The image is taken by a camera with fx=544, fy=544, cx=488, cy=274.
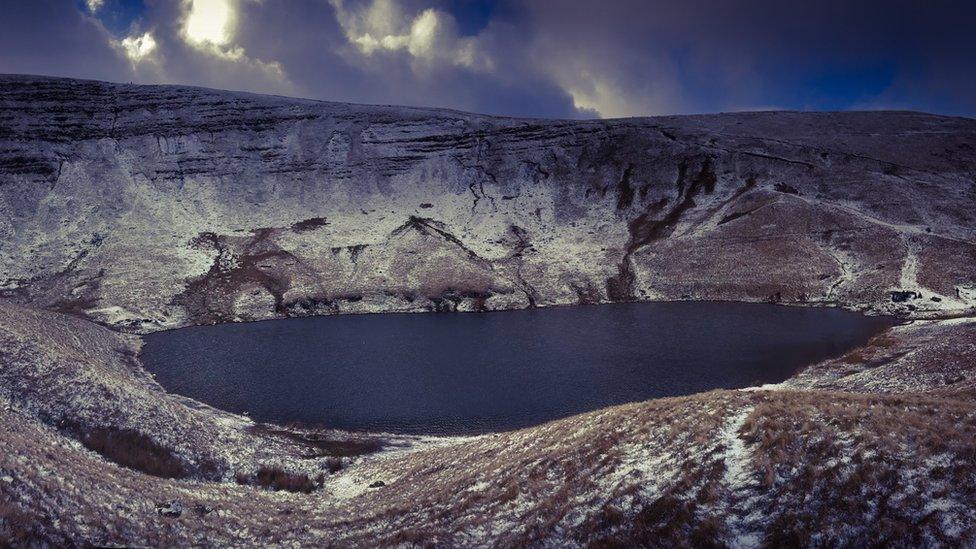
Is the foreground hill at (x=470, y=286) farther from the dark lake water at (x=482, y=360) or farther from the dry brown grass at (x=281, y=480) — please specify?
the dark lake water at (x=482, y=360)

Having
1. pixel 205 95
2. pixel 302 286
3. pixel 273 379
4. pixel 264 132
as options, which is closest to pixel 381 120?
pixel 264 132

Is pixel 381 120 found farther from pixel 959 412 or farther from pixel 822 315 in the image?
pixel 959 412

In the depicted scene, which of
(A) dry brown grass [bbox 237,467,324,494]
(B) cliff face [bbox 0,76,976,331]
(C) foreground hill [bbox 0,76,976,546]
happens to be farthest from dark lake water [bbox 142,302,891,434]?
(B) cliff face [bbox 0,76,976,331]

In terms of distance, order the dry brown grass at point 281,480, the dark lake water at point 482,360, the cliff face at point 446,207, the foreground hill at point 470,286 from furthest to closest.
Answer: the cliff face at point 446,207 → the dark lake water at point 482,360 → the dry brown grass at point 281,480 → the foreground hill at point 470,286

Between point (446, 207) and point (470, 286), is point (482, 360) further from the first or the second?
point (446, 207)

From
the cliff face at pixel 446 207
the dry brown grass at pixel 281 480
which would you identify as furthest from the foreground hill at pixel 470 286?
the cliff face at pixel 446 207

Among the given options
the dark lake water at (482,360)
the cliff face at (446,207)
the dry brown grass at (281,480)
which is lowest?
the dry brown grass at (281,480)
